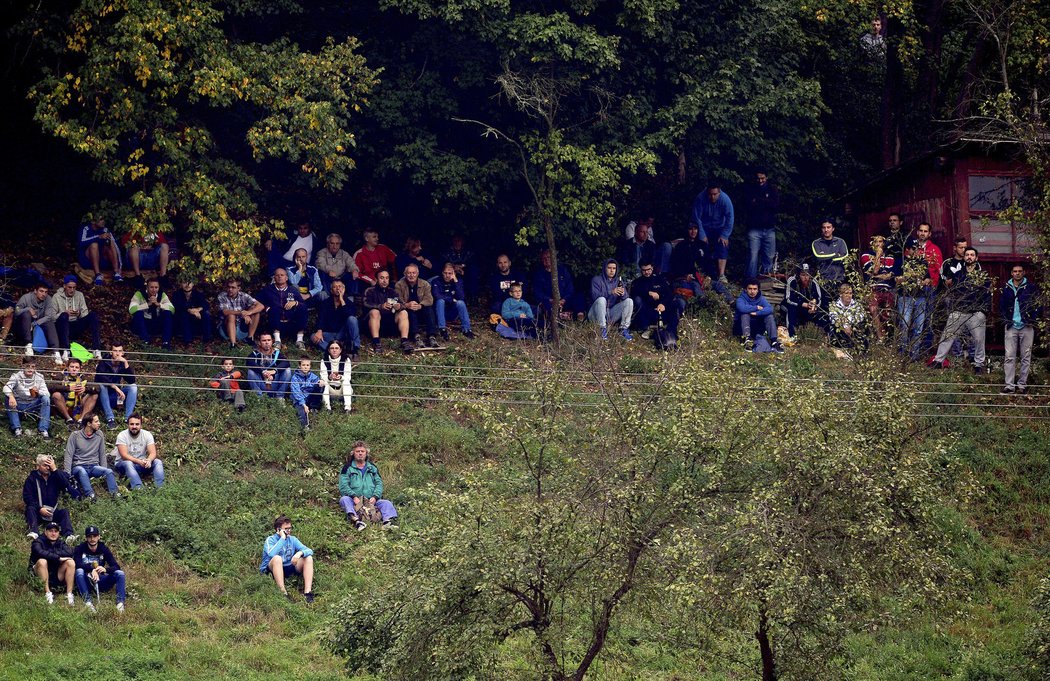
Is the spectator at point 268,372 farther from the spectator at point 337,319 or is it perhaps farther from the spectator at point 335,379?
the spectator at point 337,319

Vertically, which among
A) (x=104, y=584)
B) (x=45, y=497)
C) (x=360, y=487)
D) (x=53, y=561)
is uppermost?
(x=45, y=497)

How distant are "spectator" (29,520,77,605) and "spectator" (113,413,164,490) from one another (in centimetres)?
262

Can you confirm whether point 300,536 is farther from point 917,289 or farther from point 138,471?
point 917,289

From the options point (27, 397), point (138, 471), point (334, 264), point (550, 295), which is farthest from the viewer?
point (550, 295)

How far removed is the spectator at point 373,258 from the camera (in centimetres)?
2912

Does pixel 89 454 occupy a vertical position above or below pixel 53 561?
above

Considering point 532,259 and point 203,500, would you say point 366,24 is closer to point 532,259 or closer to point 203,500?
point 532,259

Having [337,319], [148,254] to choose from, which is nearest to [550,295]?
[337,319]

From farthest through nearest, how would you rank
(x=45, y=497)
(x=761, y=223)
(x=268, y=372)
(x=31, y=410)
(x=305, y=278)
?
(x=761, y=223) < (x=305, y=278) < (x=268, y=372) < (x=31, y=410) < (x=45, y=497)

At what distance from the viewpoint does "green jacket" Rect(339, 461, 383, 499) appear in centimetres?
2342

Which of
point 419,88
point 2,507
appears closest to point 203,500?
point 2,507

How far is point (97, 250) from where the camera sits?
2848cm

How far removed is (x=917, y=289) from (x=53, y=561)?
16781 millimetres

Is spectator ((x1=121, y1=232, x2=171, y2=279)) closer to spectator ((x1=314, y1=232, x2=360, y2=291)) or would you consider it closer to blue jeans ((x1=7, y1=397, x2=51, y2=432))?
spectator ((x1=314, y1=232, x2=360, y2=291))
